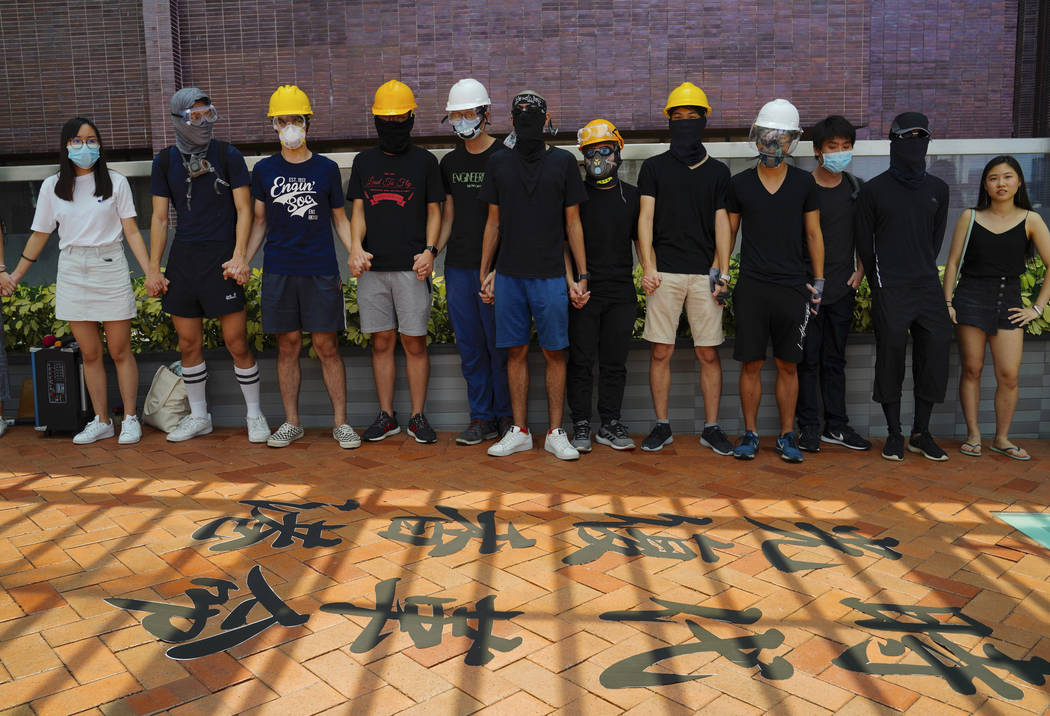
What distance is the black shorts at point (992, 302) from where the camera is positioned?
508cm

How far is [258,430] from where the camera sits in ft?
17.6

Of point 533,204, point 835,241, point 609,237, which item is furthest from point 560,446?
point 835,241

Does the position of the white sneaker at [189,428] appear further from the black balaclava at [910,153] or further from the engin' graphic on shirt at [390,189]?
the black balaclava at [910,153]

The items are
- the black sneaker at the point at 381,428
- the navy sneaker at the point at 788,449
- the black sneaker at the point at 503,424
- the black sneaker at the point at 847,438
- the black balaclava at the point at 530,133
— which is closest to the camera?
the black balaclava at the point at 530,133

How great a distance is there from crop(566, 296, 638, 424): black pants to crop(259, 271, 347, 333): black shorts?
1462mm

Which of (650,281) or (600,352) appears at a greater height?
(650,281)

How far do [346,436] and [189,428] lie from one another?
3.41 feet

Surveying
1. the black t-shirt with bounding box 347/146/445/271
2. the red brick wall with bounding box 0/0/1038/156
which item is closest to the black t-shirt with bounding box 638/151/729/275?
the black t-shirt with bounding box 347/146/445/271

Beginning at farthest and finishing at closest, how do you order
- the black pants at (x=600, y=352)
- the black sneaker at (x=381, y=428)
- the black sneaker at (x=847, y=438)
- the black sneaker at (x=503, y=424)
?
the black sneaker at (x=503, y=424) → the black sneaker at (x=381, y=428) → the black sneaker at (x=847, y=438) → the black pants at (x=600, y=352)

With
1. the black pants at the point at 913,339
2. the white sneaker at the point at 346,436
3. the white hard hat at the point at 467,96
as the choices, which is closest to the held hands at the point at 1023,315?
the black pants at the point at 913,339

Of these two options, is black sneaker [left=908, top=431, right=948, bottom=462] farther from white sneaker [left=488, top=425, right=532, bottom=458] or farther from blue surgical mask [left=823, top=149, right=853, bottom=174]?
white sneaker [left=488, top=425, right=532, bottom=458]

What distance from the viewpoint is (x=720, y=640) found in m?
2.71

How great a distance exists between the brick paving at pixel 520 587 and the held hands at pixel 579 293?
974 mm

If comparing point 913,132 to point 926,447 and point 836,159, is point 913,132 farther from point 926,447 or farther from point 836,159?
point 926,447
